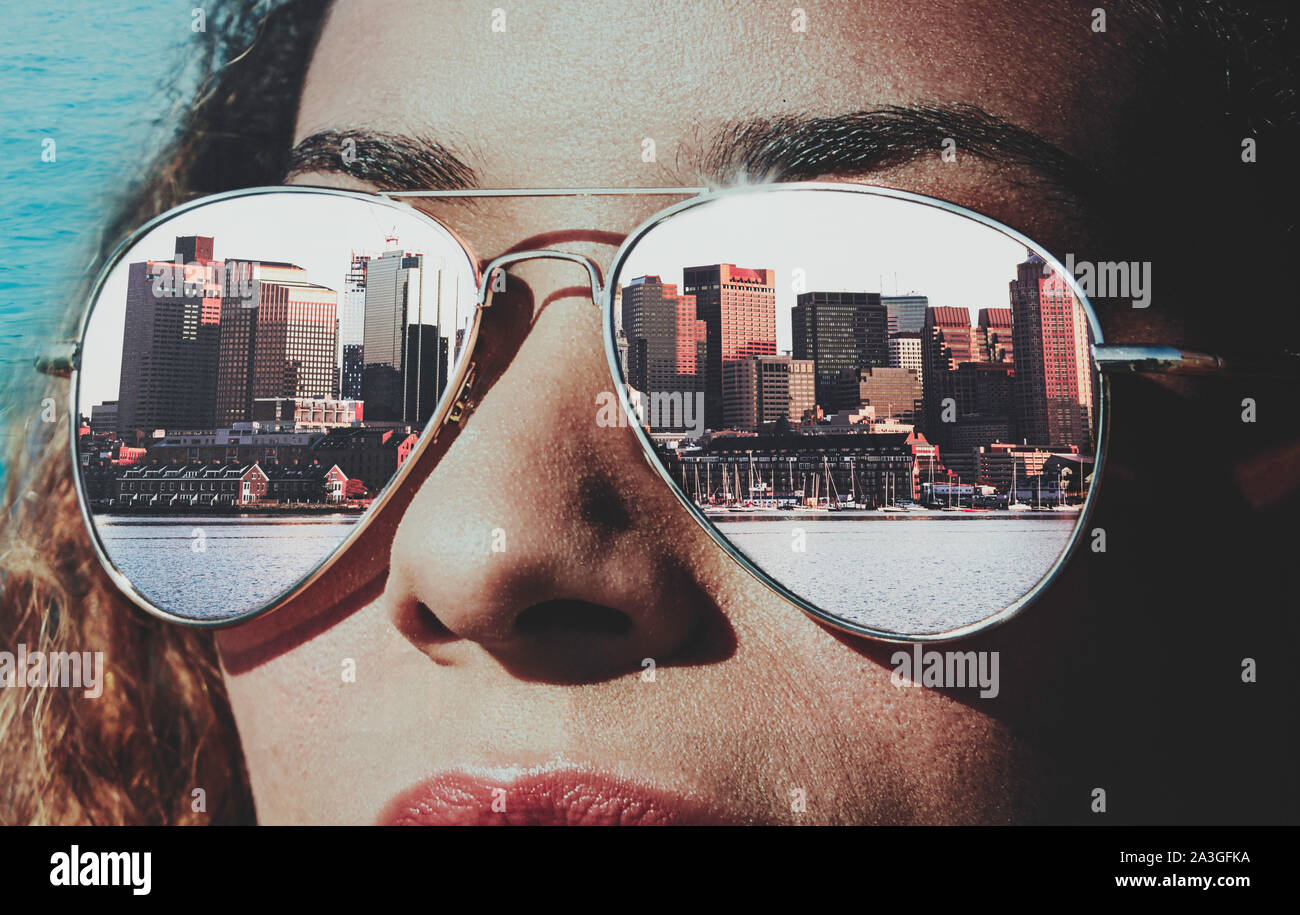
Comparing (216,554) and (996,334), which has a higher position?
(996,334)

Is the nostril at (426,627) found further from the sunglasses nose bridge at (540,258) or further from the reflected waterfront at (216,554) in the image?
the sunglasses nose bridge at (540,258)

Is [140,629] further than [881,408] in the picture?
Yes

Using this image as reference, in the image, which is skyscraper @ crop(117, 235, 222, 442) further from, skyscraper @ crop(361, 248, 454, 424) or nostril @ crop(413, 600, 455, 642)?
nostril @ crop(413, 600, 455, 642)

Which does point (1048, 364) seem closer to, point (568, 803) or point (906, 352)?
point (906, 352)

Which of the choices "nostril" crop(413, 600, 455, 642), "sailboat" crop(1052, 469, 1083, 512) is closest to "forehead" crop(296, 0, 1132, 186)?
"sailboat" crop(1052, 469, 1083, 512)

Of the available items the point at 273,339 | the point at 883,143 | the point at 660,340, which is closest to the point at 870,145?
the point at 883,143
